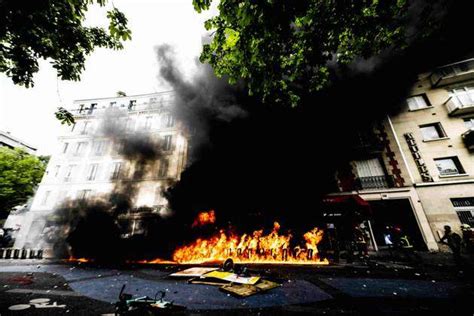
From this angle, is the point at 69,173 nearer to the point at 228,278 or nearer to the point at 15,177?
the point at 15,177

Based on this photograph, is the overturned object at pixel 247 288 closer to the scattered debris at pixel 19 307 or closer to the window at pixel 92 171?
the scattered debris at pixel 19 307

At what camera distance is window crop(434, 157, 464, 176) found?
14.3 metres

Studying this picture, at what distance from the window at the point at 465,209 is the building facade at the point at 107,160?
24.5 metres

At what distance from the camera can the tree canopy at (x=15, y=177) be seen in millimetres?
19469

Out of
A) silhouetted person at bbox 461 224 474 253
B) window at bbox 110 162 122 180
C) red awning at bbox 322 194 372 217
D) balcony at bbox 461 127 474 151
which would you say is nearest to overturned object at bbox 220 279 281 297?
red awning at bbox 322 194 372 217

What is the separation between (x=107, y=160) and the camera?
84.0 ft

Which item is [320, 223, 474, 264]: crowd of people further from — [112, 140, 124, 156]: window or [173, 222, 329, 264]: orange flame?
[112, 140, 124, 156]: window

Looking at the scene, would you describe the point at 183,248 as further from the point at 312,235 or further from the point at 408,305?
the point at 408,305

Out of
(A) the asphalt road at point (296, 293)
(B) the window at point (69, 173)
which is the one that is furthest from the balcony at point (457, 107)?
(B) the window at point (69, 173)

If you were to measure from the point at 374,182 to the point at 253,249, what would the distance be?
1143 centimetres

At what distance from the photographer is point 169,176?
24.0 meters

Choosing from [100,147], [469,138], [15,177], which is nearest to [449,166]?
[469,138]

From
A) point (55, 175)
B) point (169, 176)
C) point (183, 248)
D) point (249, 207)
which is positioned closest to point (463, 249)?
point (249, 207)

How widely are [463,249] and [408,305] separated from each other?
12.4 meters
